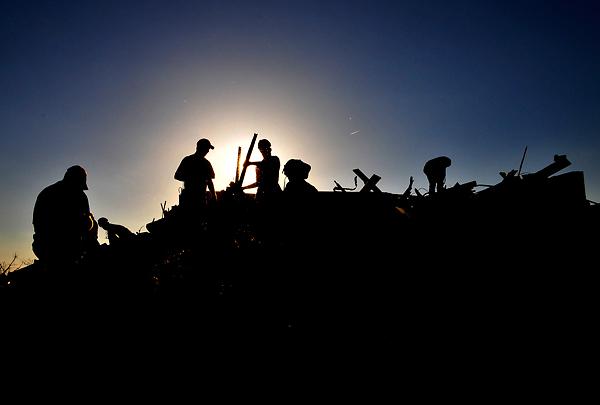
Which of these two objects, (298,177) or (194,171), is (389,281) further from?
(194,171)

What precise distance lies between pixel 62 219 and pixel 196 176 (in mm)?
2723

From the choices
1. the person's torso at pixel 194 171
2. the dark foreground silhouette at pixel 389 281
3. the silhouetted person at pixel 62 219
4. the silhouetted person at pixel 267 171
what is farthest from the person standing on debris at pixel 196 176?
the silhouetted person at pixel 62 219

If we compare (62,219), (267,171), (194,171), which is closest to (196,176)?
(194,171)

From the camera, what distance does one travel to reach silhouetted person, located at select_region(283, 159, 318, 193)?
269 inches

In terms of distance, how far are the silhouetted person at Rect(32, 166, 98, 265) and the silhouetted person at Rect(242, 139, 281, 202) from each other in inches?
146

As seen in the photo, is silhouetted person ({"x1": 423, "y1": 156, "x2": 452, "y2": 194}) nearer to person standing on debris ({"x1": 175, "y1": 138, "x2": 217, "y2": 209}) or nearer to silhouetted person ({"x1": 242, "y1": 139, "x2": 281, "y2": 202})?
silhouetted person ({"x1": 242, "y1": 139, "x2": 281, "y2": 202})

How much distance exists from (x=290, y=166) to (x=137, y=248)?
427 centimetres

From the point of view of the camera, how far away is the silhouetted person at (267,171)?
7.81 m

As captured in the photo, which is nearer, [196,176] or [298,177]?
[298,177]

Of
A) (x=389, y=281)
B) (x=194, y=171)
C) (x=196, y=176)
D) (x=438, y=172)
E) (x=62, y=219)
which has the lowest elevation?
(x=389, y=281)

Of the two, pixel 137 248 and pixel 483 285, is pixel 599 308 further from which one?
pixel 137 248

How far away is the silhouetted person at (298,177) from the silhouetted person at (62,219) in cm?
413

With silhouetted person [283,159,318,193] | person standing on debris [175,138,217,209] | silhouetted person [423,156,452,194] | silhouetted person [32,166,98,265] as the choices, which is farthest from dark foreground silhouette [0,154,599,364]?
person standing on debris [175,138,217,209]

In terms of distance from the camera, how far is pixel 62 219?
5602 millimetres
